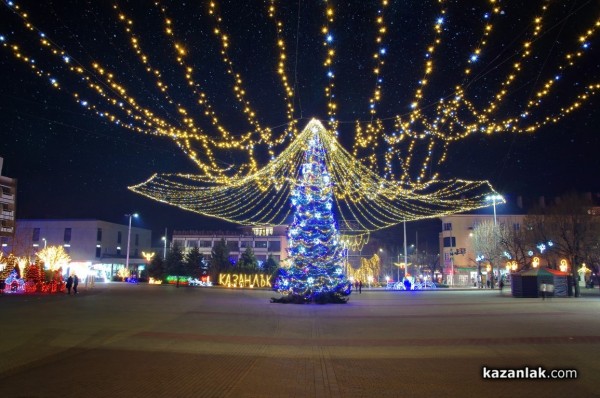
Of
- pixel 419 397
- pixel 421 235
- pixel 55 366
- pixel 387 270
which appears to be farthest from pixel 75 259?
pixel 419 397

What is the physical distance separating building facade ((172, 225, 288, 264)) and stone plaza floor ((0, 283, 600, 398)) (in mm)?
60717

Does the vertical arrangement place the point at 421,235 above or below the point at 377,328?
above

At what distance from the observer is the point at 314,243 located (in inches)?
929

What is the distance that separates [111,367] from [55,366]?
1.03m

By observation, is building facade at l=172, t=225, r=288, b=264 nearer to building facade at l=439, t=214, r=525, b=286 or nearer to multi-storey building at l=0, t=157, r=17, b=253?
building facade at l=439, t=214, r=525, b=286

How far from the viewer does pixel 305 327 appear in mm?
13852

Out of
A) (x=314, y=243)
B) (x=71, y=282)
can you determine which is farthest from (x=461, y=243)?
(x=71, y=282)

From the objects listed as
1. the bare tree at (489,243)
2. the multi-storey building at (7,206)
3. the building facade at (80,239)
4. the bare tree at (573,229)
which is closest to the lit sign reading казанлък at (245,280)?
the building facade at (80,239)

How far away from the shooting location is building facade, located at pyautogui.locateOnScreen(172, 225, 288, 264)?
76.8 meters

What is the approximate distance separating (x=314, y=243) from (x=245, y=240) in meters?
55.7

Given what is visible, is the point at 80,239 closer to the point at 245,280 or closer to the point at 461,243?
the point at 245,280

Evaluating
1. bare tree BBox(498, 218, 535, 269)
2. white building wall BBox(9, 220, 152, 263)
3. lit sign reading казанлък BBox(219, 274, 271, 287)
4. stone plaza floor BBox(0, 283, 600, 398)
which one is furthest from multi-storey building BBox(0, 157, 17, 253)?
white building wall BBox(9, 220, 152, 263)

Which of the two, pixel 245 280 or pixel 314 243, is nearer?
pixel 314 243

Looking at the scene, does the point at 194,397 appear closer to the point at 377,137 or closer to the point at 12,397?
the point at 12,397
